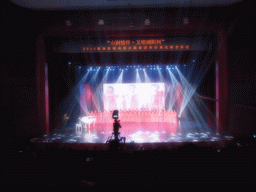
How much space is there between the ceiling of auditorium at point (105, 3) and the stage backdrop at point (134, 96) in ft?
15.3

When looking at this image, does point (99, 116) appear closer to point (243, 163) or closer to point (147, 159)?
point (147, 159)

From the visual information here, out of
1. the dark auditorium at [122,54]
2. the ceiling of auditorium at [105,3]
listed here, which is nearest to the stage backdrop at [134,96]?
the dark auditorium at [122,54]

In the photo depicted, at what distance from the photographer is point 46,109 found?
626cm

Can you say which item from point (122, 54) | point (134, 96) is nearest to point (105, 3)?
point (122, 54)

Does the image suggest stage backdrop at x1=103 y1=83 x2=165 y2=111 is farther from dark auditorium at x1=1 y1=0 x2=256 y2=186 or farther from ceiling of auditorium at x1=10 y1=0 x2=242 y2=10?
ceiling of auditorium at x1=10 y1=0 x2=242 y2=10

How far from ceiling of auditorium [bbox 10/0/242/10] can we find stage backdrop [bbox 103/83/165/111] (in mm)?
4661

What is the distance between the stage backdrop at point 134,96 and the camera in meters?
9.42

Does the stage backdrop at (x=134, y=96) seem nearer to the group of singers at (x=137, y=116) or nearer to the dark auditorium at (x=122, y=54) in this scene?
the group of singers at (x=137, y=116)

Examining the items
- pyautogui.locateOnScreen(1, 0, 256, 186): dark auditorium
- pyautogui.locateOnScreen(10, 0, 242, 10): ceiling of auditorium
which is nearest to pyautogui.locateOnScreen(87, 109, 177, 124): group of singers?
pyautogui.locateOnScreen(1, 0, 256, 186): dark auditorium

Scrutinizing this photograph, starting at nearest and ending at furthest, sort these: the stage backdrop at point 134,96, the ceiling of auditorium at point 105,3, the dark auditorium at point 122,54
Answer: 1. the dark auditorium at point 122,54
2. the ceiling of auditorium at point 105,3
3. the stage backdrop at point 134,96

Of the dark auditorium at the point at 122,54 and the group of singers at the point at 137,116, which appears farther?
the group of singers at the point at 137,116

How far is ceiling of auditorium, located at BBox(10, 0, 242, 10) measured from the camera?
5.49 m

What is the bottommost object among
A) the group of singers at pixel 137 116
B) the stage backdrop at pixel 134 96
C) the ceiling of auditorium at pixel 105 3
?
the group of singers at pixel 137 116

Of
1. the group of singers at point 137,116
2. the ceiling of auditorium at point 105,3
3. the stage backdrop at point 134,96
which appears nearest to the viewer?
the ceiling of auditorium at point 105,3
